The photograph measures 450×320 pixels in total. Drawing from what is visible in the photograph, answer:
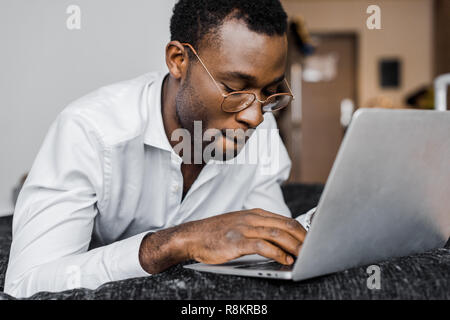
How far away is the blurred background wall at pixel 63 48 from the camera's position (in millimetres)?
1883

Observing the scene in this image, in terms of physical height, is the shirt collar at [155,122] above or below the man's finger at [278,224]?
above

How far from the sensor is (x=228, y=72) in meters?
0.89

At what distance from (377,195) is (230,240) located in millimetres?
216

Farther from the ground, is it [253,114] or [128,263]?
[253,114]

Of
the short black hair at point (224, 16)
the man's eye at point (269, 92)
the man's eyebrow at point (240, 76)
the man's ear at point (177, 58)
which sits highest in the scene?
the short black hair at point (224, 16)

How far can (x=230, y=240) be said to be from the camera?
2.11ft

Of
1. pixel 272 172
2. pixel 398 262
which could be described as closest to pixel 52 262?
pixel 398 262

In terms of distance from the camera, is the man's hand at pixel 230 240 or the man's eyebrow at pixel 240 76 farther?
the man's eyebrow at pixel 240 76

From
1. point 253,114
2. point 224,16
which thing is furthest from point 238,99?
point 224,16

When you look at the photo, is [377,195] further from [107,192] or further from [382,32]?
[382,32]

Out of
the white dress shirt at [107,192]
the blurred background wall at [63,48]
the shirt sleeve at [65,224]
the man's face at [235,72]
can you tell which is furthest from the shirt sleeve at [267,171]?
the blurred background wall at [63,48]

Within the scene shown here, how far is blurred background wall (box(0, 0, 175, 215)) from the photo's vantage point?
188 cm

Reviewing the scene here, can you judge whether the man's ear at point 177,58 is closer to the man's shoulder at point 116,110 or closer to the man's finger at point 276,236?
the man's shoulder at point 116,110
